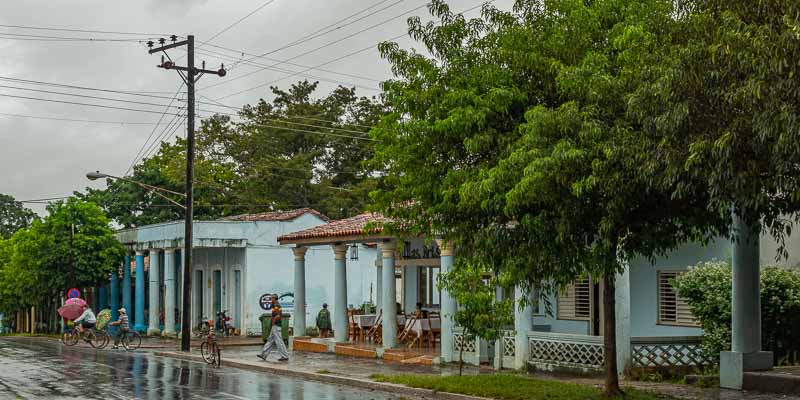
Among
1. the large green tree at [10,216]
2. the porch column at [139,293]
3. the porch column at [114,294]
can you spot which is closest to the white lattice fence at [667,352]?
the porch column at [139,293]

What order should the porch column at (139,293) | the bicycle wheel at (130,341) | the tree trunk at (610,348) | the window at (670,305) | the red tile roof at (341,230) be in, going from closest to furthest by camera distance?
the tree trunk at (610,348)
the window at (670,305)
the red tile roof at (341,230)
the bicycle wheel at (130,341)
the porch column at (139,293)

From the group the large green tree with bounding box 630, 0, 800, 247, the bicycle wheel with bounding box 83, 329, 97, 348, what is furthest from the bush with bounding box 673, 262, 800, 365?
the bicycle wheel with bounding box 83, 329, 97, 348

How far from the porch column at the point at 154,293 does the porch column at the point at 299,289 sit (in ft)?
45.1

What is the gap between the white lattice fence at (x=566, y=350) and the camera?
20484 millimetres

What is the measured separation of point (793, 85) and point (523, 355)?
40.7 ft

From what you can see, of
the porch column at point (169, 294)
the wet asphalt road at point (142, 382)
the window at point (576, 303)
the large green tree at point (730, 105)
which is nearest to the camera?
the large green tree at point (730, 105)

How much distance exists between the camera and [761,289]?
765 inches

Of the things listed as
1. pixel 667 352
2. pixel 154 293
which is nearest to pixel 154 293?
pixel 154 293

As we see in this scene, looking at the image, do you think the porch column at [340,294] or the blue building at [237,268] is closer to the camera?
the porch column at [340,294]

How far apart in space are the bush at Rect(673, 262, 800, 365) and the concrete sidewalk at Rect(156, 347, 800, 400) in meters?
1.61

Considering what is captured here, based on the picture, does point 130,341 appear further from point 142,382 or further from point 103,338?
point 142,382

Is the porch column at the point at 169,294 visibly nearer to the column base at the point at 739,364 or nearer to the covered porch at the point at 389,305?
the covered porch at the point at 389,305

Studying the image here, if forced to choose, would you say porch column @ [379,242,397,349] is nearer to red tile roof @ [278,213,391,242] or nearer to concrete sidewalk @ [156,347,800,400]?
concrete sidewalk @ [156,347,800,400]

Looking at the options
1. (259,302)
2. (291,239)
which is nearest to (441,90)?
(291,239)
